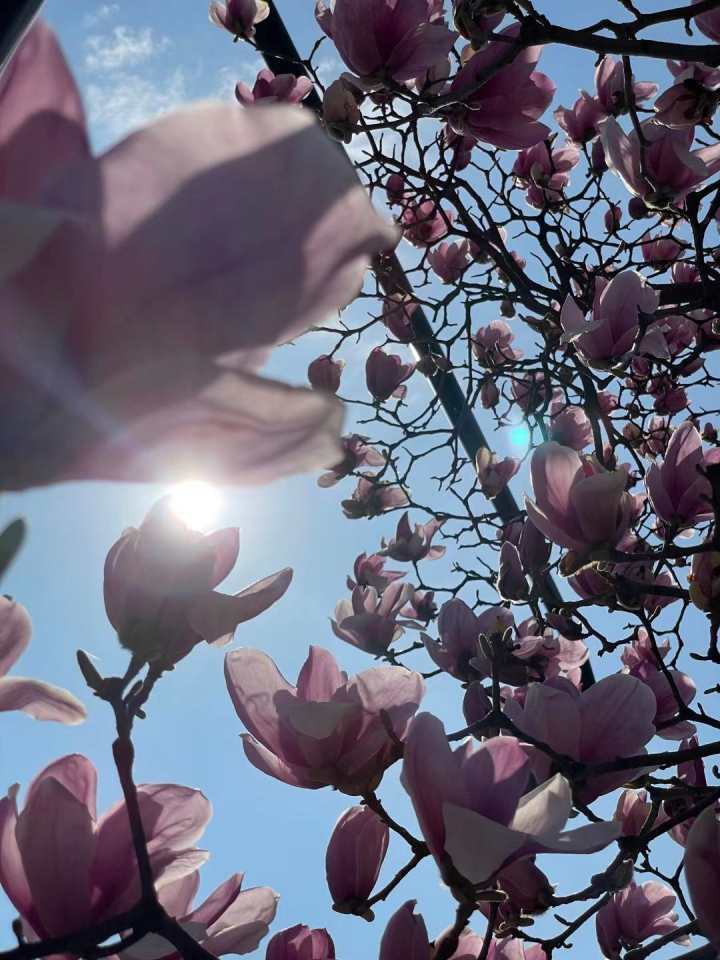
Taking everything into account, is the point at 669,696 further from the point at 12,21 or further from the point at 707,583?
the point at 12,21

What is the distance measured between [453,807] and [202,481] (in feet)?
0.84

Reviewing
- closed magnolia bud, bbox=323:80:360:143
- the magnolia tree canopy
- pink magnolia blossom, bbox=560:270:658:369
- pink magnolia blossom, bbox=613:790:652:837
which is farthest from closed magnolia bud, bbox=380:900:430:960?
closed magnolia bud, bbox=323:80:360:143

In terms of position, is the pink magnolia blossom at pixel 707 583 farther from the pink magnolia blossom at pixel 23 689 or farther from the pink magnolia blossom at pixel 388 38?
the pink magnolia blossom at pixel 388 38

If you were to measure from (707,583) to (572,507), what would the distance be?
154 millimetres

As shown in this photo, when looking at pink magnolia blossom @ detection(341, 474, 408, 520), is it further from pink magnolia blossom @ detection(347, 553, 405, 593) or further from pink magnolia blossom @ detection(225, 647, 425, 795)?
pink magnolia blossom @ detection(225, 647, 425, 795)

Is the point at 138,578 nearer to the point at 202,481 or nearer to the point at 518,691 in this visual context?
the point at 202,481

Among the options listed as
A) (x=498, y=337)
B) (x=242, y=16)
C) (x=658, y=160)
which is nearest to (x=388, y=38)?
(x=658, y=160)

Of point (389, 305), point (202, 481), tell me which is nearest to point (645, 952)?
point (202, 481)

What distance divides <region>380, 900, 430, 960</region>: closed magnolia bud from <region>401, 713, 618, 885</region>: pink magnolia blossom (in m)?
0.10

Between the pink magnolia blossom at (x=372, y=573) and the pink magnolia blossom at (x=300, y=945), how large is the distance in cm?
112

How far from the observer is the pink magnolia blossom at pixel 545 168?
5.44ft

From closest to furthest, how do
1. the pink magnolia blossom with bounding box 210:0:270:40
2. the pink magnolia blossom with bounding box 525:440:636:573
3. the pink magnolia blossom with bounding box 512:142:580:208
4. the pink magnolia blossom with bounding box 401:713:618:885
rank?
the pink magnolia blossom with bounding box 401:713:618:885
the pink magnolia blossom with bounding box 525:440:636:573
the pink magnolia blossom with bounding box 210:0:270:40
the pink magnolia blossom with bounding box 512:142:580:208

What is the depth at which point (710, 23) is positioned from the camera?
98 centimetres

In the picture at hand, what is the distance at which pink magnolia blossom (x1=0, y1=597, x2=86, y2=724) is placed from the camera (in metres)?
0.43
